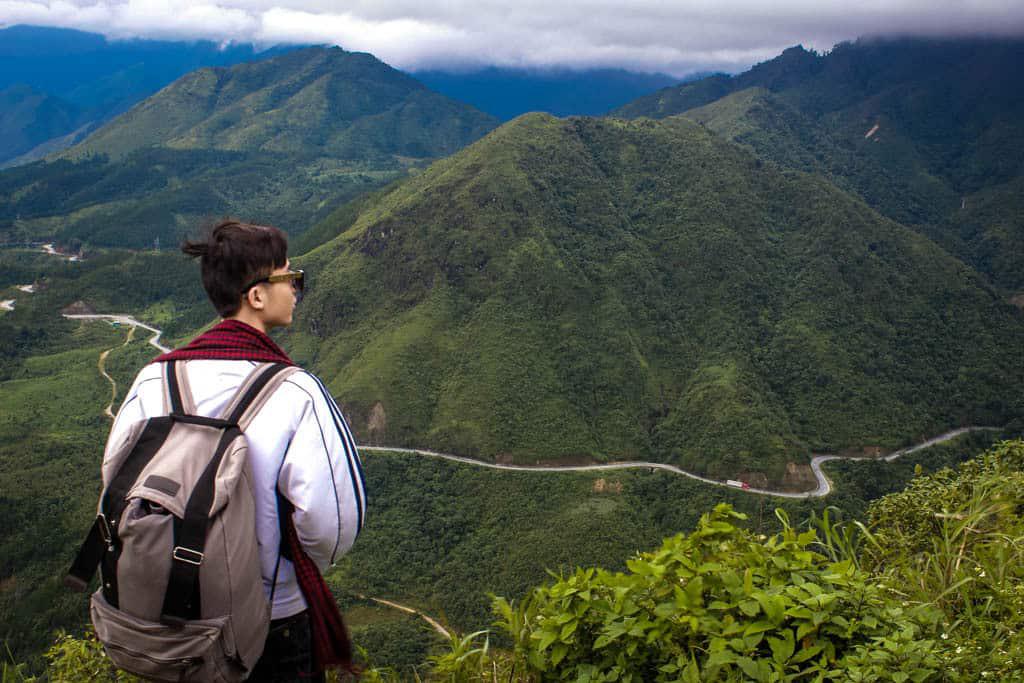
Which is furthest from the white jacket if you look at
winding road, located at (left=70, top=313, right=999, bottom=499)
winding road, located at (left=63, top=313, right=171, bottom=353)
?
winding road, located at (left=63, top=313, right=171, bottom=353)

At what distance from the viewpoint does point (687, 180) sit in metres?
80.8

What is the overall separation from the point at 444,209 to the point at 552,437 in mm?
28890

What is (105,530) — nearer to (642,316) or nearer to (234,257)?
(234,257)

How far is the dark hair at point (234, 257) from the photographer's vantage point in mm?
2986

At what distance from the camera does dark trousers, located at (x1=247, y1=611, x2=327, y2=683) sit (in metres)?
2.85

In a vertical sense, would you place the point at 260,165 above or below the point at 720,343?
above

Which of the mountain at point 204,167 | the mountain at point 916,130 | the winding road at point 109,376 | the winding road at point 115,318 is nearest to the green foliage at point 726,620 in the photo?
the winding road at point 109,376

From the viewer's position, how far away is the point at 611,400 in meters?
60.2

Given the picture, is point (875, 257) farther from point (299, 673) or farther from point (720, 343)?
point (299, 673)

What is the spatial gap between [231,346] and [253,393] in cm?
37

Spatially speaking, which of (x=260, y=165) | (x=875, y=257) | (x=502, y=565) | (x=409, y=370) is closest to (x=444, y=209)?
(x=409, y=370)

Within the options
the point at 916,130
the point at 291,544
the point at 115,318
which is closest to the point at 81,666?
the point at 291,544

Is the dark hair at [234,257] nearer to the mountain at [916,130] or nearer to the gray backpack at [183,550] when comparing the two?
the gray backpack at [183,550]

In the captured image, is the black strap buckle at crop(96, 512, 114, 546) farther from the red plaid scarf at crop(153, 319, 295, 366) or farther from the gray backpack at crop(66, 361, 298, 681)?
the red plaid scarf at crop(153, 319, 295, 366)
